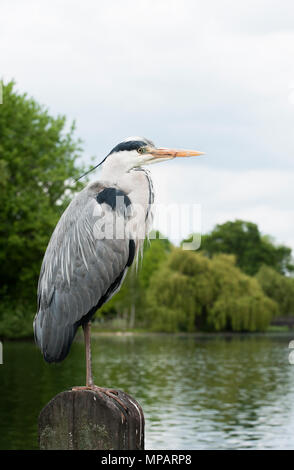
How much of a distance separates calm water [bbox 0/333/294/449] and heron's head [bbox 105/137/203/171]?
11.4m

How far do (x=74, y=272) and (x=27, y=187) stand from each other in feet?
91.5

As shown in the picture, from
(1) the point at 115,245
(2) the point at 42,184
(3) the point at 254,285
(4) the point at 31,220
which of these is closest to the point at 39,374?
(4) the point at 31,220

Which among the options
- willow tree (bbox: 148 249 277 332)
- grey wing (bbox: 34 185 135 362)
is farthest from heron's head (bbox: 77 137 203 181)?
willow tree (bbox: 148 249 277 332)

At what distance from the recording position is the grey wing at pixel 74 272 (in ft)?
13.0

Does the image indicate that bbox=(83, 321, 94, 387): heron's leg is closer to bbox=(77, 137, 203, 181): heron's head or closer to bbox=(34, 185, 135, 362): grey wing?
bbox=(34, 185, 135, 362): grey wing

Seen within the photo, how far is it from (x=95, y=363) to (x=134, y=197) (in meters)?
28.8

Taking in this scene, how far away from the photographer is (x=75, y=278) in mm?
4062

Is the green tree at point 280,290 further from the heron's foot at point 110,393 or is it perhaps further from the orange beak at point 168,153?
the heron's foot at point 110,393

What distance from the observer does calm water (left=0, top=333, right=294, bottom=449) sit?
1598cm

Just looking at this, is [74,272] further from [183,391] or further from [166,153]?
[183,391]

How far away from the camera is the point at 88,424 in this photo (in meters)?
3.39

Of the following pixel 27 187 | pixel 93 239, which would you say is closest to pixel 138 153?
pixel 93 239

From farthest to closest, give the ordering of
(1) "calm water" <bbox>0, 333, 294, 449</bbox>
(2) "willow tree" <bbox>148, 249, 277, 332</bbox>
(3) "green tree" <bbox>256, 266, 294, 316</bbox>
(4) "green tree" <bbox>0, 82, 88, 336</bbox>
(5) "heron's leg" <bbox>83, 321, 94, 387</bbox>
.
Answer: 1. (3) "green tree" <bbox>256, 266, 294, 316</bbox>
2. (2) "willow tree" <bbox>148, 249, 277, 332</bbox>
3. (4) "green tree" <bbox>0, 82, 88, 336</bbox>
4. (1) "calm water" <bbox>0, 333, 294, 449</bbox>
5. (5) "heron's leg" <bbox>83, 321, 94, 387</bbox>

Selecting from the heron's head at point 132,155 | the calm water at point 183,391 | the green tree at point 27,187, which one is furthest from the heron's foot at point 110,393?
the green tree at point 27,187
